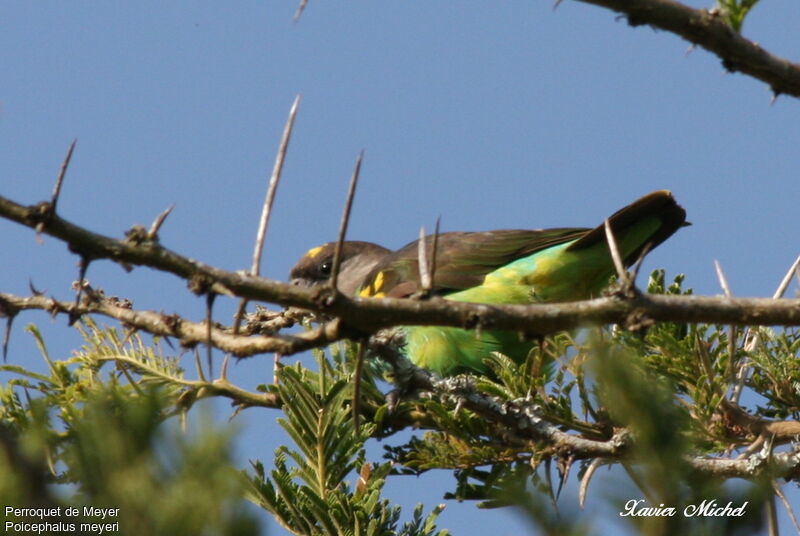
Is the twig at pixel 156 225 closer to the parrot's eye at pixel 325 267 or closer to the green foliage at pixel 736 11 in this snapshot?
the green foliage at pixel 736 11

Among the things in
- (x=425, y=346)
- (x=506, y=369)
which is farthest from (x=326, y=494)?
(x=425, y=346)

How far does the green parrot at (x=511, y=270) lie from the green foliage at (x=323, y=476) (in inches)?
56.3

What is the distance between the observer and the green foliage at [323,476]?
11.5 ft

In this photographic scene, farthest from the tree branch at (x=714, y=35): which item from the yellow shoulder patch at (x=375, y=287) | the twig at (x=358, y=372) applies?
the yellow shoulder patch at (x=375, y=287)

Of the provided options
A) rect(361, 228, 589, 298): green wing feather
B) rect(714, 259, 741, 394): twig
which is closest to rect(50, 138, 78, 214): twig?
rect(714, 259, 741, 394): twig

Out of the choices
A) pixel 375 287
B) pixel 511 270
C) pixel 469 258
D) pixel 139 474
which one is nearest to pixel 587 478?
pixel 139 474

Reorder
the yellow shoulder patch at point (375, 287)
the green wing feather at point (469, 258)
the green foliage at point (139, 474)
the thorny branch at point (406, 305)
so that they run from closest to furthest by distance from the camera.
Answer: the green foliage at point (139, 474), the thorny branch at point (406, 305), the green wing feather at point (469, 258), the yellow shoulder patch at point (375, 287)

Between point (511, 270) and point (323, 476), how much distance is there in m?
2.73

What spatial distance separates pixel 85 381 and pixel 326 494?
913mm

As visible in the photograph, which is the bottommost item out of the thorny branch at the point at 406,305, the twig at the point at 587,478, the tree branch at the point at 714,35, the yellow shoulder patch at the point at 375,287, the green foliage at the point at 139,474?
the green foliage at the point at 139,474

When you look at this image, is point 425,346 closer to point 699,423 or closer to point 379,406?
point 379,406

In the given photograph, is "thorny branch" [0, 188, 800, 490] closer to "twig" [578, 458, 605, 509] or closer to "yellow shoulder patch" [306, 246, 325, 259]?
"twig" [578, 458, 605, 509]

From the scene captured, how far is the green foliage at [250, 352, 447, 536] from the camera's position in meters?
3.50

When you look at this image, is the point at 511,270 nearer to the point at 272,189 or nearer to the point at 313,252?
the point at 313,252
